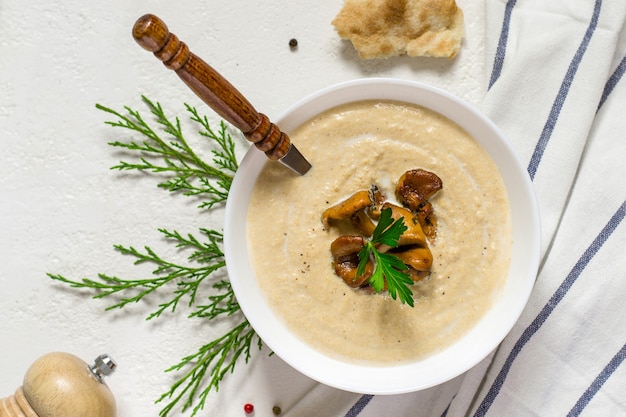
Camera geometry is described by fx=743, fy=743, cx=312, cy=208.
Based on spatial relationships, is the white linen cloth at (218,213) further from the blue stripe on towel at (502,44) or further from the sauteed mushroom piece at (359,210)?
the sauteed mushroom piece at (359,210)

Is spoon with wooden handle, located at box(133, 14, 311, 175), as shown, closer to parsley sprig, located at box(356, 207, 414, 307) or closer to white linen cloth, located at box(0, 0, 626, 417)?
parsley sprig, located at box(356, 207, 414, 307)

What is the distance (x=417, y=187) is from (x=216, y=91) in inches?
27.5

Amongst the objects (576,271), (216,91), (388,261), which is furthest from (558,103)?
(216,91)

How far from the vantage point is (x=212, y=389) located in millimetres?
2844

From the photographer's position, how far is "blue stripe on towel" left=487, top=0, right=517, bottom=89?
8.95 ft

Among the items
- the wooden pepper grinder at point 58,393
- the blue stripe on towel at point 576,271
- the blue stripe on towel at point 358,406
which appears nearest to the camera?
the wooden pepper grinder at point 58,393

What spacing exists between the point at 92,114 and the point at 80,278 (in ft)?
2.06

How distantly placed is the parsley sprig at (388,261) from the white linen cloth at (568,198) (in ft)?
2.12

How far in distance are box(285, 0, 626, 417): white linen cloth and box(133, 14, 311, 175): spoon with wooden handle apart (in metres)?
0.83

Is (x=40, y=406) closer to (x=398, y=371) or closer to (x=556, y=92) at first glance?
(x=398, y=371)

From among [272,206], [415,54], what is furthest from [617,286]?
[272,206]

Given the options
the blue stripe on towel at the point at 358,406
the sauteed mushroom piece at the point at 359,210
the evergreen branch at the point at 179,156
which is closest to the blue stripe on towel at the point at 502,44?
the sauteed mushroom piece at the point at 359,210

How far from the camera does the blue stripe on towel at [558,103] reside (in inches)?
106

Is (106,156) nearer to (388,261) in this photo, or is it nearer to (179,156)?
(179,156)
